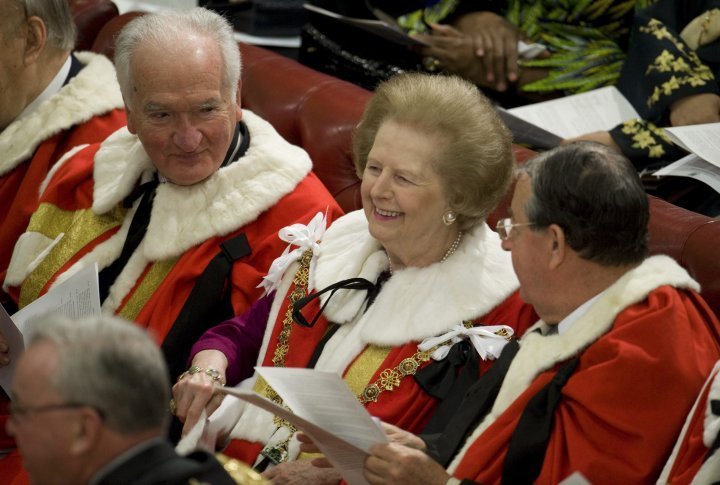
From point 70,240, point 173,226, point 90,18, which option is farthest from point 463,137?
point 90,18

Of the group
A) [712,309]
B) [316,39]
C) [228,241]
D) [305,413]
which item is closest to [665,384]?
[712,309]

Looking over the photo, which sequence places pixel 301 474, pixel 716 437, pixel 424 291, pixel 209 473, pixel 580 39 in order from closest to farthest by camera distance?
pixel 209 473, pixel 716 437, pixel 301 474, pixel 424 291, pixel 580 39

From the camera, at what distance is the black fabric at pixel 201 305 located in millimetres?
2516

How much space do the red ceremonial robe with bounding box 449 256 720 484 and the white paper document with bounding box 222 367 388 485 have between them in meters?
0.20

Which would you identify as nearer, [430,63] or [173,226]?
[173,226]

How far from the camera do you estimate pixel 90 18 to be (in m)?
4.24

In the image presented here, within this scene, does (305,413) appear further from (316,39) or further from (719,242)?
(316,39)

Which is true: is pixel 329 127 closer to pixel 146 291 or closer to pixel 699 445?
pixel 146 291

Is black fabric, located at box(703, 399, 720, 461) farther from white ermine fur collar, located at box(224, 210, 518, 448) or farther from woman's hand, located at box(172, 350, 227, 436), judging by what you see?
woman's hand, located at box(172, 350, 227, 436)

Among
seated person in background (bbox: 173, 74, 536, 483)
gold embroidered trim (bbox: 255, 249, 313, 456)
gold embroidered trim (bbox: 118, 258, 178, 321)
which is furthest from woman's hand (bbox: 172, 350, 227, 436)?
gold embroidered trim (bbox: 118, 258, 178, 321)

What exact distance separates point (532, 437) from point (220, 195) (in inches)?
45.4

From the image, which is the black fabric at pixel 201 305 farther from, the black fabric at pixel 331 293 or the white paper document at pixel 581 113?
the white paper document at pixel 581 113

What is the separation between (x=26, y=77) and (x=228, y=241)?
1.03m

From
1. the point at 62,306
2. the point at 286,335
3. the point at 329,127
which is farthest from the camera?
the point at 329,127
